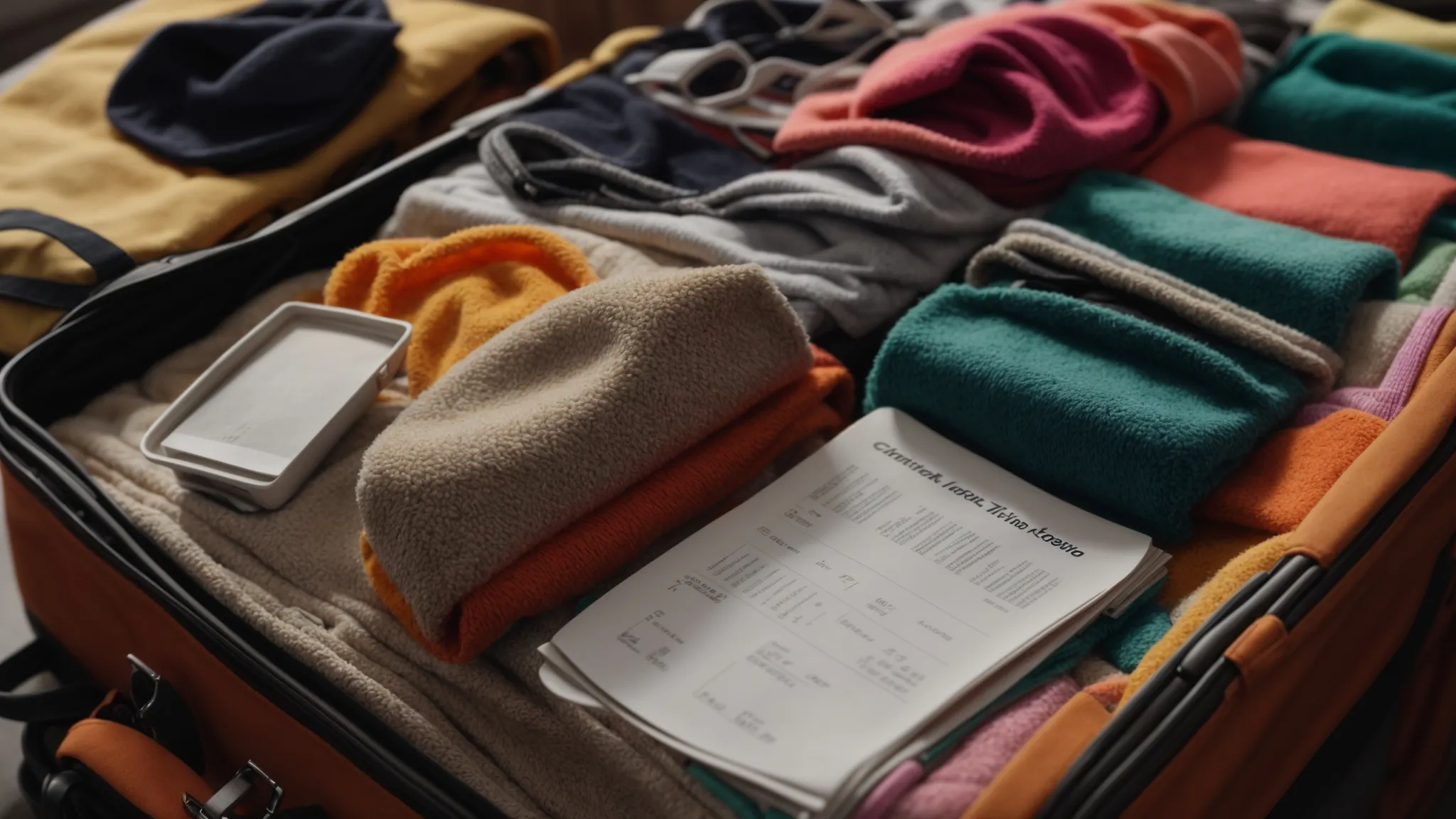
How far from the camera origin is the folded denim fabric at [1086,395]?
650 millimetres

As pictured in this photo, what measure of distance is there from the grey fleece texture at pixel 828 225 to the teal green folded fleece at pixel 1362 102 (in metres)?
0.32

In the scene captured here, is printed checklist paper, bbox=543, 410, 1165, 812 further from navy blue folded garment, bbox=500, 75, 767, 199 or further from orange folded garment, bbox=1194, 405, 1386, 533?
navy blue folded garment, bbox=500, 75, 767, 199

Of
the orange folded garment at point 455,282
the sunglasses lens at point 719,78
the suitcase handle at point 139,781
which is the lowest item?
the suitcase handle at point 139,781

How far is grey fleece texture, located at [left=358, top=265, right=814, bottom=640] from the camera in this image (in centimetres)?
60

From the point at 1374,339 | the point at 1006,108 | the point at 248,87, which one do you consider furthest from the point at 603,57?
the point at 1374,339

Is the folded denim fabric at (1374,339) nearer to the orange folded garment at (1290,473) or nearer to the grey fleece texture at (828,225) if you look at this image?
the orange folded garment at (1290,473)

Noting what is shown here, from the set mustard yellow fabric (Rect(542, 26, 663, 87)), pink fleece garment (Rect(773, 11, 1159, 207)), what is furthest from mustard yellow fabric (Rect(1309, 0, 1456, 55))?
mustard yellow fabric (Rect(542, 26, 663, 87))

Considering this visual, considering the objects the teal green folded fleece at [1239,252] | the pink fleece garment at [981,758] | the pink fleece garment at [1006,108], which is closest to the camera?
the pink fleece garment at [981,758]

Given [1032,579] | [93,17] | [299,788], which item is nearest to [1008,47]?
[1032,579]

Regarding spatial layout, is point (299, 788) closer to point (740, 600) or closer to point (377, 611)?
point (377, 611)

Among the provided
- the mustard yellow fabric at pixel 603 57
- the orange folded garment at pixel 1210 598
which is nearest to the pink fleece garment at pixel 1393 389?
the orange folded garment at pixel 1210 598

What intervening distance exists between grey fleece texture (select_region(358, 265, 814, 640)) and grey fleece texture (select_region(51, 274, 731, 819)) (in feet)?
0.18

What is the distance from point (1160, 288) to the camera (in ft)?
2.46

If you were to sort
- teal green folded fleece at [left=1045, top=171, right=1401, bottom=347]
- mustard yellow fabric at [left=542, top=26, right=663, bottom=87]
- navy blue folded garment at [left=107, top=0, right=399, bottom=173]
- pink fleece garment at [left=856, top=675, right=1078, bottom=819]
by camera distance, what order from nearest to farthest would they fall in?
pink fleece garment at [left=856, top=675, right=1078, bottom=819] → teal green folded fleece at [left=1045, top=171, right=1401, bottom=347] → navy blue folded garment at [left=107, top=0, right=399, bottom=173] → mustard yellow fabric at [left=542, top=26, right=663, bottom=87]
